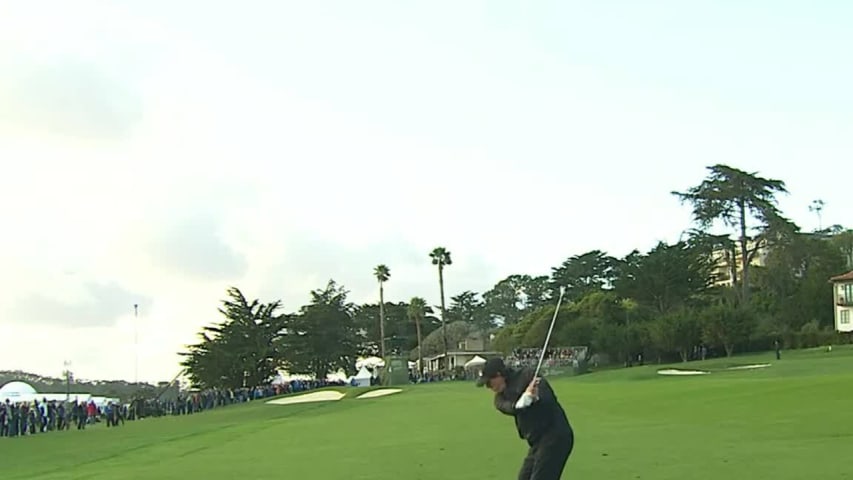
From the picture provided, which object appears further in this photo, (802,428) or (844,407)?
(844,407)

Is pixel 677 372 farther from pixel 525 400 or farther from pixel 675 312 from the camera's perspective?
pixel 525 400

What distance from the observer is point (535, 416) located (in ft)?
31.2

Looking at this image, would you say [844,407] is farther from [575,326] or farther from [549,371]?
[575,326]

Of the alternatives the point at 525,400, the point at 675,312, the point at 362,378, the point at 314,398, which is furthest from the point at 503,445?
the point at 362,378

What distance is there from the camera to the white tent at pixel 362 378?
390ft

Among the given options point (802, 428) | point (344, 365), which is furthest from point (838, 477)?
point (344, 365)

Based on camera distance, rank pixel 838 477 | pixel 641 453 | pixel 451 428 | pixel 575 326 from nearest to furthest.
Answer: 1. pixel 838 477
2. pixel 641 453
3. pixel 451 428
4. pixel 575 326

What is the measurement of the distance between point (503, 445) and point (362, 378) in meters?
106

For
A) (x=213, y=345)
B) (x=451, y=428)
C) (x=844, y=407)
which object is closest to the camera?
(x=844, y=407)

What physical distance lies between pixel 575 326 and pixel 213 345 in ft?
131

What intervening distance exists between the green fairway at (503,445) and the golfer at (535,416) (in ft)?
16.6

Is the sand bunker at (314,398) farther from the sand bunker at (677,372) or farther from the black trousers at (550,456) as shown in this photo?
the black trousers at (550,456)

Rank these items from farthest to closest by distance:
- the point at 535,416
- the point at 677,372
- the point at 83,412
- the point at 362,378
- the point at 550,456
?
the point at 362,378 < the point at 677,372 < the point at 83,412 < the point at 535,416 < the point at 550,456

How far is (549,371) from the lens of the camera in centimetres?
9819
